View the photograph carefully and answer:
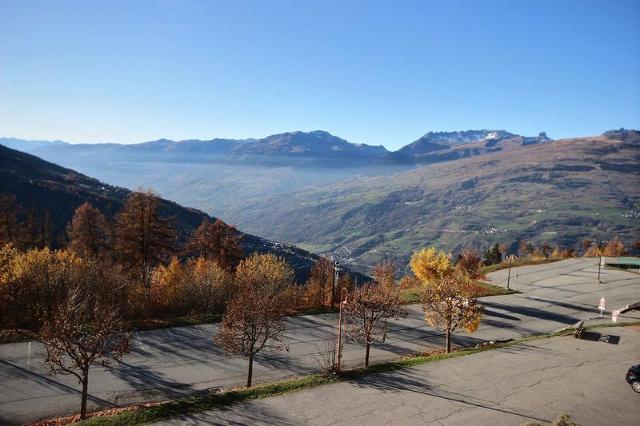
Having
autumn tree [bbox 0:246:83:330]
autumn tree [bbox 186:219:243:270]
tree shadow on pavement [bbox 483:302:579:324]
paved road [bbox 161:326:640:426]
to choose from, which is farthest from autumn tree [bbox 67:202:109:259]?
tree shadow on pavement [bbox 483:302:579:324]

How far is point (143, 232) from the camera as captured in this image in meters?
44.4

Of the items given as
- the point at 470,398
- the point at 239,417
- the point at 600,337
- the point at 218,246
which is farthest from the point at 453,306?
the point at 218,246

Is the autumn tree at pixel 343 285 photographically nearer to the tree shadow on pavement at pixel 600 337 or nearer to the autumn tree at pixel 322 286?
the autumn tree at pixel 322 286

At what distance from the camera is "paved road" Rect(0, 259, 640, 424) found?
22156 mm

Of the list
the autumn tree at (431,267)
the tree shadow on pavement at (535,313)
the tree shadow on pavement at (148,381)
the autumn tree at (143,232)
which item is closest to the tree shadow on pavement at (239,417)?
the tree shadow on pavement at (148,381)

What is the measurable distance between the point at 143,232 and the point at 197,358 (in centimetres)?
2008

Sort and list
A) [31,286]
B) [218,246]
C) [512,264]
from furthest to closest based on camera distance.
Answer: [512,264], [218,246], [31,286]

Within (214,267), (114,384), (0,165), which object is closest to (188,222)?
(0,165)

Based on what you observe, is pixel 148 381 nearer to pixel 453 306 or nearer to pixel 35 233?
pixel 453 306

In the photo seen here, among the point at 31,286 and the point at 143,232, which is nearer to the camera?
the point at 31,286

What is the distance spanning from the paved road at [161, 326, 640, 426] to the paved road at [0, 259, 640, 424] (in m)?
5.76

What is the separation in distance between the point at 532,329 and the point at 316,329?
19.6 meters

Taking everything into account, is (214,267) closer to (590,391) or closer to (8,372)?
(8,372)

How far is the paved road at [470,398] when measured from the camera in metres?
18.9
